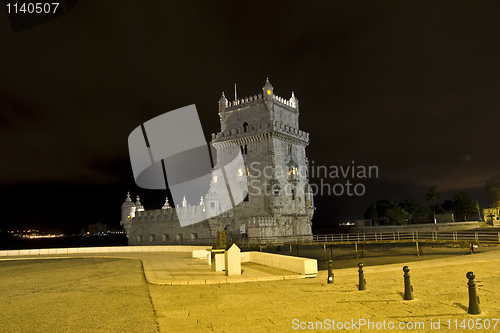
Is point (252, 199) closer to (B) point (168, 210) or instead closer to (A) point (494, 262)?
(B) point (168, 210)

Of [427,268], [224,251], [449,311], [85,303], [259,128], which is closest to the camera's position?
[449,311]

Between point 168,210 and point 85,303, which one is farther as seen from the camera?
point 168,210

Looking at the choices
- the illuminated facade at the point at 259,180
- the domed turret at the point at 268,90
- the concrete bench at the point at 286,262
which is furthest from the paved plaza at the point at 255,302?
the domed turret at the point at 268,90

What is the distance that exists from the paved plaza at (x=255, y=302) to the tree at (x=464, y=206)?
78.0 metres

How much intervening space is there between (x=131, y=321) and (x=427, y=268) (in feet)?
38.0

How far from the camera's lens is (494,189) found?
77438mm

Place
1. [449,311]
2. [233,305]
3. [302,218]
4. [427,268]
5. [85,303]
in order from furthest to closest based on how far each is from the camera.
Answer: [302,218], [427,268], [85,303], [233,305], [449,311]

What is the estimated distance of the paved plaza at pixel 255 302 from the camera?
809 cm

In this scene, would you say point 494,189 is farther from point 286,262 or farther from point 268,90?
point 286,262

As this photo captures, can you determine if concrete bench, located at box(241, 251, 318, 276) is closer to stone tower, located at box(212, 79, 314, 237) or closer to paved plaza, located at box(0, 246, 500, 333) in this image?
paved plaza, located at box(0, 246, 500, 333)

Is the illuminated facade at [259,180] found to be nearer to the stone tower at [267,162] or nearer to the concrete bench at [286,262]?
the stone tower at [267,162]

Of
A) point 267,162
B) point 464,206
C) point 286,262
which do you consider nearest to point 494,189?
point 464,206

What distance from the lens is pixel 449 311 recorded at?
28.3ft

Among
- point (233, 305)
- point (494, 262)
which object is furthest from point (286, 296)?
point (494, 262)
